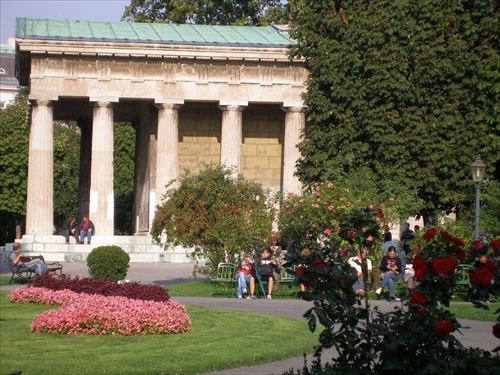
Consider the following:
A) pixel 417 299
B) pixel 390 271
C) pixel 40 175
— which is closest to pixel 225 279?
pixel 390 271

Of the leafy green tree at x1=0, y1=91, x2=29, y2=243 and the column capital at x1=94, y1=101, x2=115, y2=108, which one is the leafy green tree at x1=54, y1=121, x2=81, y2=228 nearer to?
the leafy green tree at x1=0, y1=91, x2=29, y2=243

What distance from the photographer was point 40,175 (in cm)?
5466

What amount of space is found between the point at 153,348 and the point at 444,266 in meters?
6.81

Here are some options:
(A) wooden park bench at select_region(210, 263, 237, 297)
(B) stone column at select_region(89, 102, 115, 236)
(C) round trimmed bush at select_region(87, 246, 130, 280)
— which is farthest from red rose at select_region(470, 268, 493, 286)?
(B) stone column at select_region(89, 102, 115, 236)

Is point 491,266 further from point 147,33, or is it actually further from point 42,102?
point 147,33

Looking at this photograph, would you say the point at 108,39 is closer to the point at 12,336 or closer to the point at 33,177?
the point at 33,177

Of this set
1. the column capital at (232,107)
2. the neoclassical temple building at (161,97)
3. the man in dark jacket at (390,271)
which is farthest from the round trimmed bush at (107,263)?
the column capital at (232,107)

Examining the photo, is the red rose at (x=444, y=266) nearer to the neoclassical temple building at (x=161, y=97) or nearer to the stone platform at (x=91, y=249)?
the stone platform at (x=91, y=249)

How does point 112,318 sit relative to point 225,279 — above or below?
above

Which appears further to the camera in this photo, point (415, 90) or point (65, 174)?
point (65, 174)

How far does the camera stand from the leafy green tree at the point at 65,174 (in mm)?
84062

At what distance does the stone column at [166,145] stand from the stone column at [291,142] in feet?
18.6

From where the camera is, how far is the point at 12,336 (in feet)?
61.7

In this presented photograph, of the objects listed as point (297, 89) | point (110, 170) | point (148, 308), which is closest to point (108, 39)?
point (110, 170)
